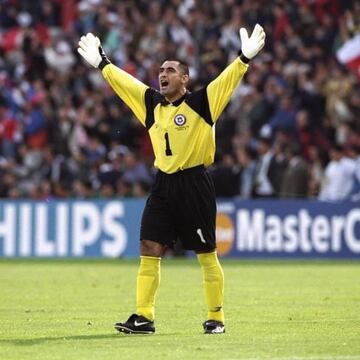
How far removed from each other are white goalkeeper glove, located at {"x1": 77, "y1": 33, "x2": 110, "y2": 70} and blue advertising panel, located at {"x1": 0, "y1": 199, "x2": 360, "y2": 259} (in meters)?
12.9

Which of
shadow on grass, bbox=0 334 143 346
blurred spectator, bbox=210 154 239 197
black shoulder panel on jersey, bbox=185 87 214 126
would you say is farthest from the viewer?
blurred spectator, bbox=210 154 239 197

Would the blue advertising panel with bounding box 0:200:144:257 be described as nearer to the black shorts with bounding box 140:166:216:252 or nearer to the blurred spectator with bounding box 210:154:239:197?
the blurred spectator with bounding box 210:154:239:197

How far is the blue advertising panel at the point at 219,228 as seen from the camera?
24547mm

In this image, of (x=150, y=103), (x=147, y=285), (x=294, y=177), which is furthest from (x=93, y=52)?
(x=294, y=177)

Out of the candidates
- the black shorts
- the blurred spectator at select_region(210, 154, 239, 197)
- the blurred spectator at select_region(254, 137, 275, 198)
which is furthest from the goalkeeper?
the blurred spectator at select_region(210, 154, 239, 197)

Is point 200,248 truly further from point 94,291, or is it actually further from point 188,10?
point 188,10

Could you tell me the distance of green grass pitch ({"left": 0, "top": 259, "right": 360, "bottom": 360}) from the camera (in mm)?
9844

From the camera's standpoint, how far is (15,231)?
2495 cm

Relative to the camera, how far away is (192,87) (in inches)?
1069

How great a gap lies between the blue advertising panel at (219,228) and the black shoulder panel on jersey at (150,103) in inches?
518

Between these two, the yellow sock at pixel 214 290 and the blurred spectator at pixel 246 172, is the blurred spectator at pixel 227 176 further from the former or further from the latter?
the yellow sock at pixel 214 290

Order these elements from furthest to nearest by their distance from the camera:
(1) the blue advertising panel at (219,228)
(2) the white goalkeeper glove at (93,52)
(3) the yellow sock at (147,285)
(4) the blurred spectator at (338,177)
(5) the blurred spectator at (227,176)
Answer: (5) the blurred spectator at (227,176)
(1) the blue advertising panel at (219,228)
(4) the blurred spectator at (338,177)
(2) the white goalkeeper glove at (93,52)
(3) the yellow sock at (147,285)

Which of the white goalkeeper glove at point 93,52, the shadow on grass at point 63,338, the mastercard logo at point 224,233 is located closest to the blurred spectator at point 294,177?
the mastercard logo at point 224,233

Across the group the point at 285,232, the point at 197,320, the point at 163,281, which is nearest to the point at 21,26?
the point at 285,232
